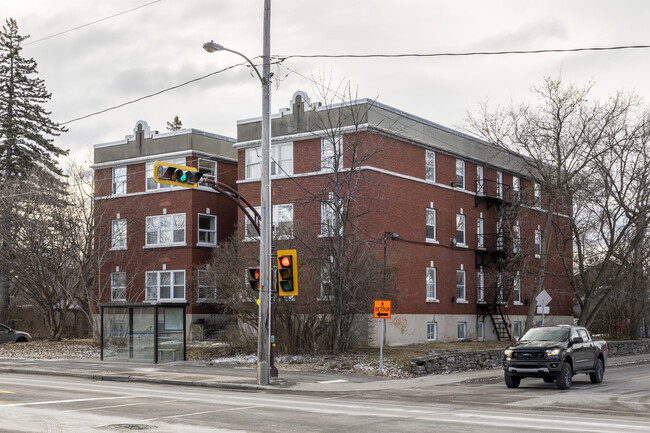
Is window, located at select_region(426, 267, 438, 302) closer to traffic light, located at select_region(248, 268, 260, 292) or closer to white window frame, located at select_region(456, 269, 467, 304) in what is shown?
white window frame, located at select_region(456, 269, 467, 304)

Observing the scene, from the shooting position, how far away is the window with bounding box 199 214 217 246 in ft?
143

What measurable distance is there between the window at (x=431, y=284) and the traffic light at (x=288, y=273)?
1787 centimetres

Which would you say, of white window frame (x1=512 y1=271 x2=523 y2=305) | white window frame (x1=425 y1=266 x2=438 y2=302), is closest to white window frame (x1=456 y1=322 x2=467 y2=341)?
white window frame (x1=425 y1=266 x2=438 y2=302)

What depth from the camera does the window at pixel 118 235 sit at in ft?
145

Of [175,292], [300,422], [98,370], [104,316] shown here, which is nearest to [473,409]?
[300,422]

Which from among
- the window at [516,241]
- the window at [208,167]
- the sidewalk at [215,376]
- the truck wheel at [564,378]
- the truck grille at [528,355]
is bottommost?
the sidewalk at [215,376]

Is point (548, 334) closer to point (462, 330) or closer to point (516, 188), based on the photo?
point (462, 330)

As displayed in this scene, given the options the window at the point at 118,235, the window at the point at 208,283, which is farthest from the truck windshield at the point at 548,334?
the window at the point at 118,235

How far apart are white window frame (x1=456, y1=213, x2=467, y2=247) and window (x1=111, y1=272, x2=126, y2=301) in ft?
63.2

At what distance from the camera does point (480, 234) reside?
43.5 meters

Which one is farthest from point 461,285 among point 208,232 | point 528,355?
point 528,355

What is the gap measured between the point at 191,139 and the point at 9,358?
50.7 ft

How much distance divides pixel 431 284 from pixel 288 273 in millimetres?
18354

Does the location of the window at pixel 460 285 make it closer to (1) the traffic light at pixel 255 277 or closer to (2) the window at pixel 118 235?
(2) the window at pixel 118 235
